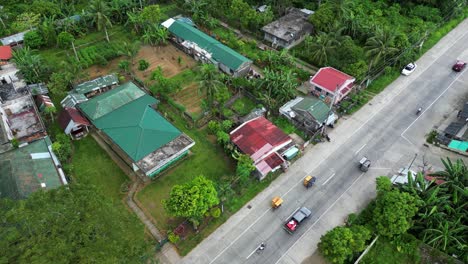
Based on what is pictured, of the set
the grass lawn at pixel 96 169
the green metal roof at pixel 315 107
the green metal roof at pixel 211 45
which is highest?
the green metal roof at pixel 211 45

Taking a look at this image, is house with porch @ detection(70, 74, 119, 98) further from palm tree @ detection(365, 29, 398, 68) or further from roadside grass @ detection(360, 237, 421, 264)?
roadside grass @ detection(360, 237, 421, 264)

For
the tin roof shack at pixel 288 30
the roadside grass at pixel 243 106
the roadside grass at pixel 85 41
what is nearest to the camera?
the roadside grass at pixel 243 106

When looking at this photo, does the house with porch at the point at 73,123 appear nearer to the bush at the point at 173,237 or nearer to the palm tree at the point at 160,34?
the bush at the point at 173,237

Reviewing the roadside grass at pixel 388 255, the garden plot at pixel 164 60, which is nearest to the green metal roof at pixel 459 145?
the roadside grass at pixel 388 255

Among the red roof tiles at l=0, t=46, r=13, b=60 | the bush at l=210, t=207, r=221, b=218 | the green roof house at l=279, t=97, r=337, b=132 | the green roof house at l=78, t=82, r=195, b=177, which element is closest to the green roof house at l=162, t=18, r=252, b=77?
the green roof house at l=279, t=97, r=337, b=132

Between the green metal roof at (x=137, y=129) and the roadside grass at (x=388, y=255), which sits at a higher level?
the green metal roof at (x=137, y=129)

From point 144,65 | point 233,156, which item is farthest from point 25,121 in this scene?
point 233,156

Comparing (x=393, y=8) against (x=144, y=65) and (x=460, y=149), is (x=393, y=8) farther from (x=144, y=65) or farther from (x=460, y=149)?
(x=144, y=65)
